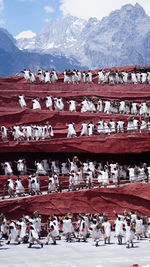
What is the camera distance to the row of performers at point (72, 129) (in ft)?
111

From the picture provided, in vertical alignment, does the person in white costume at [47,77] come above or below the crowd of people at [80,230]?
above

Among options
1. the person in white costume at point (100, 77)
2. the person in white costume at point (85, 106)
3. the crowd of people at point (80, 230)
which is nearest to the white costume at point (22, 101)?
the person in white costume at point (85, 106)

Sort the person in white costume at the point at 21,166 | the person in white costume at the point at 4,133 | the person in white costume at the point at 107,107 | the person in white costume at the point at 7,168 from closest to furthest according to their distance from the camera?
1. the person in white costume at the point at 7,168
2. the person in white costume at the point at 21,166
3. the person in white costume at the point at 4,133
4. the person in white costume at the point at 107,107

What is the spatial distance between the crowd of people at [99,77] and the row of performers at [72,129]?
21.1 feet

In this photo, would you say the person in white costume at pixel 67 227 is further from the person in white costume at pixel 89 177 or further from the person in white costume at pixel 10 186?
the person in white costume at pixel 10 186

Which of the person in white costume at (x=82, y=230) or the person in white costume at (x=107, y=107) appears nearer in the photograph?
the person in white costume at (x=82, y=230)

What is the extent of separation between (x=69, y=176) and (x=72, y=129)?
13.7ft

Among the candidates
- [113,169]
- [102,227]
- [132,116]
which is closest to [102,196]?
[113,169]

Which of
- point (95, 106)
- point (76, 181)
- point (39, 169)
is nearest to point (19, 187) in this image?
point (39, 169)

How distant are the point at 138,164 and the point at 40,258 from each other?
1443 centimetres

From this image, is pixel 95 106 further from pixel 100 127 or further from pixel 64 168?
pixel 64 168

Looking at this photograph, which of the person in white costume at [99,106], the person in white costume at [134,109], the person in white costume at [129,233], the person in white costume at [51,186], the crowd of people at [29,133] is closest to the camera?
the person in white costume at [129,233]

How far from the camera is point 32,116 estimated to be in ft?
120

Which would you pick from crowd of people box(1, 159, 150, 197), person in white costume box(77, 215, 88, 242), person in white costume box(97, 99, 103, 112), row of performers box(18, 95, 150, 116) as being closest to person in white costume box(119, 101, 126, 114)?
row of performers box(18, 95, 150, 116)
